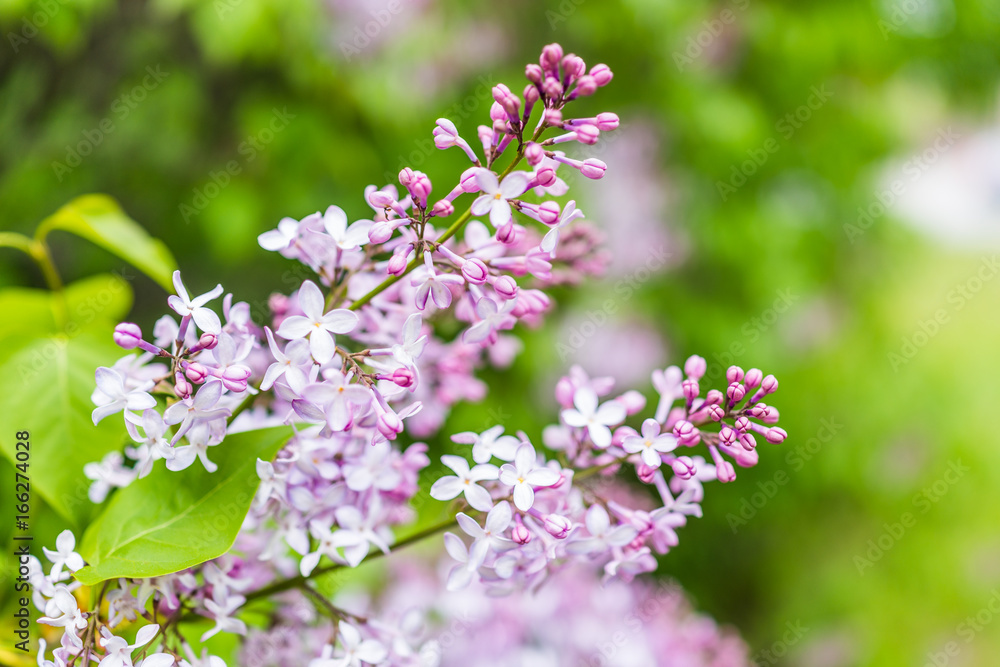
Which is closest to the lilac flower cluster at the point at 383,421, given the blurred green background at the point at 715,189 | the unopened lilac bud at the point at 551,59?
the unopened lilac bud at the point at 551,59

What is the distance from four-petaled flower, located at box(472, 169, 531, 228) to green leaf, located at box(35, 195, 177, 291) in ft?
1.13

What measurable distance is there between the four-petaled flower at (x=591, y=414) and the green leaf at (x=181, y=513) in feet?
0.59

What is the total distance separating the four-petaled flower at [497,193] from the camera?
0.41 metres

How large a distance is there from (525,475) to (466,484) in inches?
1.6

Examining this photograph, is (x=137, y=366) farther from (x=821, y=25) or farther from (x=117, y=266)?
(x=821, y=25)

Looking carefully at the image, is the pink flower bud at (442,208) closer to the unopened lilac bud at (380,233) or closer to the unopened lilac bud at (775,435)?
the unopened lilac bud at (380,233)

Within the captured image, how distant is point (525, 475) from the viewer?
A: 452 millimetres

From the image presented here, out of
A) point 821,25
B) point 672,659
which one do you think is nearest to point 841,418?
point 821,25

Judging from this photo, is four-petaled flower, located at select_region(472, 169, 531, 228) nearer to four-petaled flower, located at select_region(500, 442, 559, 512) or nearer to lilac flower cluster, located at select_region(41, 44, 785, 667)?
lilac flower cluster, located at select_region(41, 44, 785, 667)

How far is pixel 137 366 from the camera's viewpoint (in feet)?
1.60

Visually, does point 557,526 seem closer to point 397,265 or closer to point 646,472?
point 646,472

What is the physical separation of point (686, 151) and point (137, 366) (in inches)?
63.7

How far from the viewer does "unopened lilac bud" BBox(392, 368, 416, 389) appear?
41cm

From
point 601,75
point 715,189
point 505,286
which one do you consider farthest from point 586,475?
point 715,189
